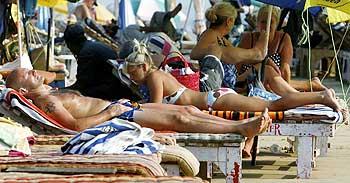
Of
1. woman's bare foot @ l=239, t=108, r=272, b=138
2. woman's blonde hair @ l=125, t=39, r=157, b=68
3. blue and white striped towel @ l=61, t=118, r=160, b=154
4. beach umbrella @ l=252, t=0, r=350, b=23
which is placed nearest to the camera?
blue and white striped towel @ l=61, t=118, r=160, b=154

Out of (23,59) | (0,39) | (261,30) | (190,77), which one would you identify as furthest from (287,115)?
(0,39)

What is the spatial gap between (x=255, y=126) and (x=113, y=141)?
1.63 m

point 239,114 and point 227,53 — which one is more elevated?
point 227,53

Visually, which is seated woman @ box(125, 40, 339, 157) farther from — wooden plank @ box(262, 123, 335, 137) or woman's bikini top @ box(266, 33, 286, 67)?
woman's bikini top @ box(266, 33, 286, 67)

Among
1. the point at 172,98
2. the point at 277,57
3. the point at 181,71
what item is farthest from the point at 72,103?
the point at 277,57

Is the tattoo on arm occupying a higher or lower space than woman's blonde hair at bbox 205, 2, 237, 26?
lower

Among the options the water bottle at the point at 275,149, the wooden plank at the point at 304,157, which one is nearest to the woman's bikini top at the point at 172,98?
the wooden plank at the point at 304,157

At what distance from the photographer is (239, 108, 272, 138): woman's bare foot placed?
7195mm

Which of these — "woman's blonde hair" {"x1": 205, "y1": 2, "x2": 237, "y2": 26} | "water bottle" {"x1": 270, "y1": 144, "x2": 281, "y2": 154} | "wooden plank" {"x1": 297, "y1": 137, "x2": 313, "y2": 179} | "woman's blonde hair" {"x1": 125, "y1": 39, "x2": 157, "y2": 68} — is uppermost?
"woman's blonde hair" {"x1": 205, "y1": 2, "x2": 237, "y2": 26}

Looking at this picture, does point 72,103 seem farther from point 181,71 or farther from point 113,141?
point 181,71

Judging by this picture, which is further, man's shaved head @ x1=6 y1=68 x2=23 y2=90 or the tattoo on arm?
man's shaved head @ x1=6 y1=68 x2=23 y2=90

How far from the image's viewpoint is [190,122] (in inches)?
291

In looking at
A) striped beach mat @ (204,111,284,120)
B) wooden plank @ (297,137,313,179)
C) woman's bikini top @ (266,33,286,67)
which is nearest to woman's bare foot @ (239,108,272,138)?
striped beach mat @ (204,111,284,120)

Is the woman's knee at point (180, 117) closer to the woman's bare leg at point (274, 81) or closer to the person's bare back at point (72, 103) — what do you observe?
the person's bare back at point (72, 103)
